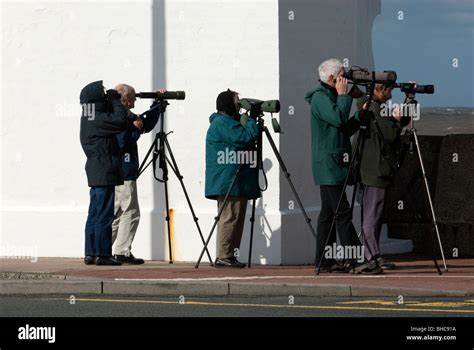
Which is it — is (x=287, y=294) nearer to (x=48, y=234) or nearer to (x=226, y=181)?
(x=226, y=181)

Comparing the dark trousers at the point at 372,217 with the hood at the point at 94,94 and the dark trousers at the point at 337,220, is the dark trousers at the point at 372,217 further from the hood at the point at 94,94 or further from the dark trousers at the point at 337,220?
the hood at the point at 94,94

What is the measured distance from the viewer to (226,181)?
17.2 m

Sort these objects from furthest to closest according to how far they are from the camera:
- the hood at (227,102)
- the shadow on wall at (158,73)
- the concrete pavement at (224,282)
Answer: the shadow on wall at (158,73) < the hood at (227,102) < the concrete pavement at (224,282)

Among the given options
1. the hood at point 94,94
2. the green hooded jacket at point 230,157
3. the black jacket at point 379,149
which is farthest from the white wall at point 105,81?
the black jacket at point 379,149

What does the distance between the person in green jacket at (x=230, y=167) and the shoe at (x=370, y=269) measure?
1575 mm

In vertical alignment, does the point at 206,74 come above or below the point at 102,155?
above

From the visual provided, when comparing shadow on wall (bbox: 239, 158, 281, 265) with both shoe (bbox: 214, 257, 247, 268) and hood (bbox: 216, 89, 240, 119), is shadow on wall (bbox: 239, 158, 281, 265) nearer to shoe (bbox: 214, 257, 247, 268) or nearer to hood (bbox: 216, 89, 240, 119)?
shoe (bbox: 214, 257, 247, 268)

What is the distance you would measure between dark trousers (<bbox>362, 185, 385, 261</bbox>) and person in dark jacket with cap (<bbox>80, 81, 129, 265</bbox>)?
2811 millimetres

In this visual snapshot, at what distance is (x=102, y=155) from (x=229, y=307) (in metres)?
4.06

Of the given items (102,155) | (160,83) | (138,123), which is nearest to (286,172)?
(138,123)

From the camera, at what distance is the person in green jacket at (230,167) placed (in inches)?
674

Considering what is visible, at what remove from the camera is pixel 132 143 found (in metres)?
17.9

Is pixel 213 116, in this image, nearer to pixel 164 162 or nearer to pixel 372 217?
pixel 164 162
